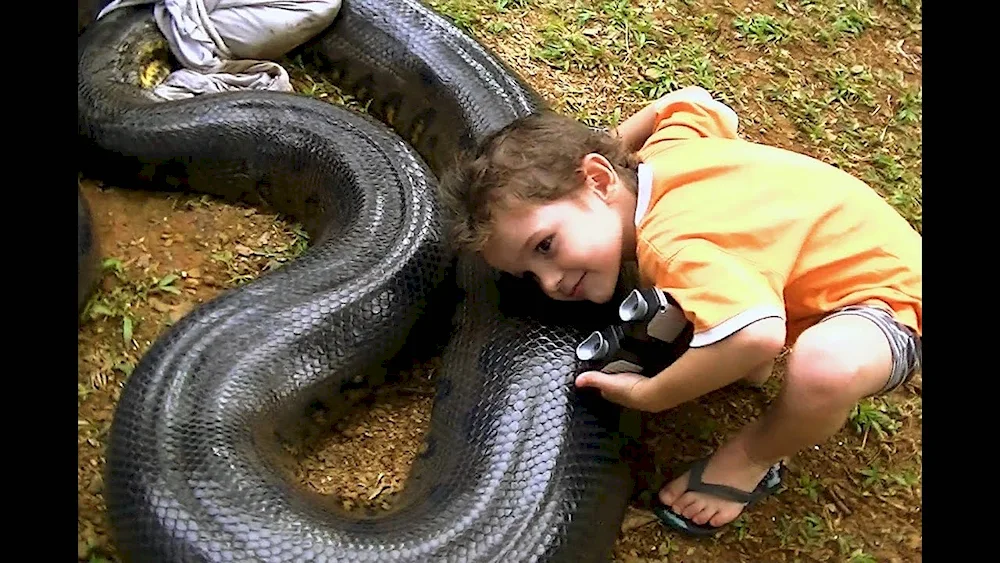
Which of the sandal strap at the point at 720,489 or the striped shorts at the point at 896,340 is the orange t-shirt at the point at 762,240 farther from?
the sandal strap at the point at 720,489

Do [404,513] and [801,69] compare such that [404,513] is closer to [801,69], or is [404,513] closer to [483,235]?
[483,235]

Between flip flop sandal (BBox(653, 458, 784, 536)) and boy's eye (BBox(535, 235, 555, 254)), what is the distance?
2.40 ft

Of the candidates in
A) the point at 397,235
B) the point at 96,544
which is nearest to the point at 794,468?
the point at 397,235

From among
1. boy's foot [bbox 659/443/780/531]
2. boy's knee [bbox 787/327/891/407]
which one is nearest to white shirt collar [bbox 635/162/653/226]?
boy's knee [bbox 787/327/891/407]

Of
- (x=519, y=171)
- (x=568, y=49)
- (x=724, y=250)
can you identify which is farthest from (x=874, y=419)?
(x=568, y=49)

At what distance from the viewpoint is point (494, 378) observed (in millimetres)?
2527

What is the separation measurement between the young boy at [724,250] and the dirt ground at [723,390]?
0.98ft

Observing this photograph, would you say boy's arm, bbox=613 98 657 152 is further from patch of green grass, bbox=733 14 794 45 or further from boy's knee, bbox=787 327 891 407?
patch of green grass, bbox=733 14 794 45

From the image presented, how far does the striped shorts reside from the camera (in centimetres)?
221

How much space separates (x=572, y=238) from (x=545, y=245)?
2.6 inches

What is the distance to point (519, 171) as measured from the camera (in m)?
2.26

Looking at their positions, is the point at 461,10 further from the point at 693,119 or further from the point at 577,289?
the point at 577,289

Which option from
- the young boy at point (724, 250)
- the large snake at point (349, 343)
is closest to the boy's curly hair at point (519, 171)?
the young boy at point (724, 250)

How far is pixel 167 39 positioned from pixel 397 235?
1.41 metres
